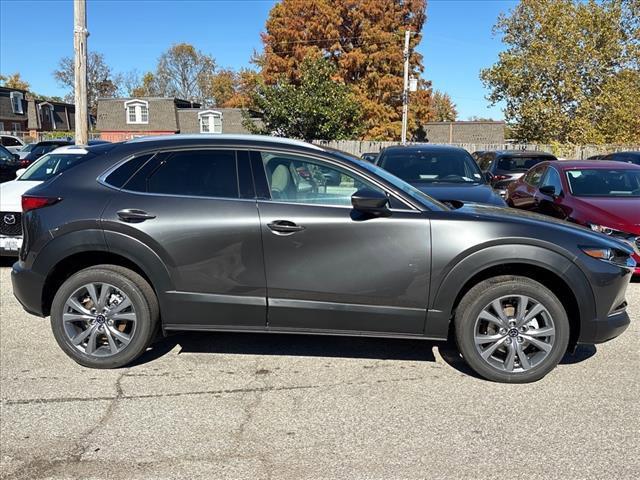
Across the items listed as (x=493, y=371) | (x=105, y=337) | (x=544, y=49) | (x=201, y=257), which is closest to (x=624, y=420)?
(x=493, y=371)

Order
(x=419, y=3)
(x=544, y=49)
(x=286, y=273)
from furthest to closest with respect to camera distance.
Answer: (x=419, y=3)
(x=544, y=49)
(x=286, y=273)

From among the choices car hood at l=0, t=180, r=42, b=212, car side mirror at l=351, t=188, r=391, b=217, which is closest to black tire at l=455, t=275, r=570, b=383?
car side mirror at l=351, t=188, r=391, b=217

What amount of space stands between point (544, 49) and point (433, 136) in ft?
61.9

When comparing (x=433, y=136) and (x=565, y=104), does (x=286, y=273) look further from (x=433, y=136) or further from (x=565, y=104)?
(x=433, y=136)

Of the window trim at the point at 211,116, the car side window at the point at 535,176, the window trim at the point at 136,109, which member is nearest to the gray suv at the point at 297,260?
the car side window at the point at 535,176

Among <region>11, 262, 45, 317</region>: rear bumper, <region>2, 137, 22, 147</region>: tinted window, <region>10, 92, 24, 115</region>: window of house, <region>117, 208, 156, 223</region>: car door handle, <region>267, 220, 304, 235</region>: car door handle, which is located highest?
<region>10, 92, 24, 115</region>: window of house

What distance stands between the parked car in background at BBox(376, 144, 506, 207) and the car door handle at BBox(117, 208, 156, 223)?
170 inches

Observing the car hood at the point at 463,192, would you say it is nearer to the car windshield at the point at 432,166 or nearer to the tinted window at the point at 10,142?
the car windshield at the point at 432,166

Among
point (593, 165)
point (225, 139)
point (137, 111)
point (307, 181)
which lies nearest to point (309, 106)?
point (593, 165)

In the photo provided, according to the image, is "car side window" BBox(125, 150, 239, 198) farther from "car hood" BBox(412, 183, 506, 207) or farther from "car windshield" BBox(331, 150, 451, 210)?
"car hood" BBox(412, 183, 506, 207)

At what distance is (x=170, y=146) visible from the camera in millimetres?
4340

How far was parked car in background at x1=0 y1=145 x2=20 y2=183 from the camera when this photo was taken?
14.9 metres

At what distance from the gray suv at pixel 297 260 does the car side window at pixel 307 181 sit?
0.01 meters

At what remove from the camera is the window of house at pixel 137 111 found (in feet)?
145
